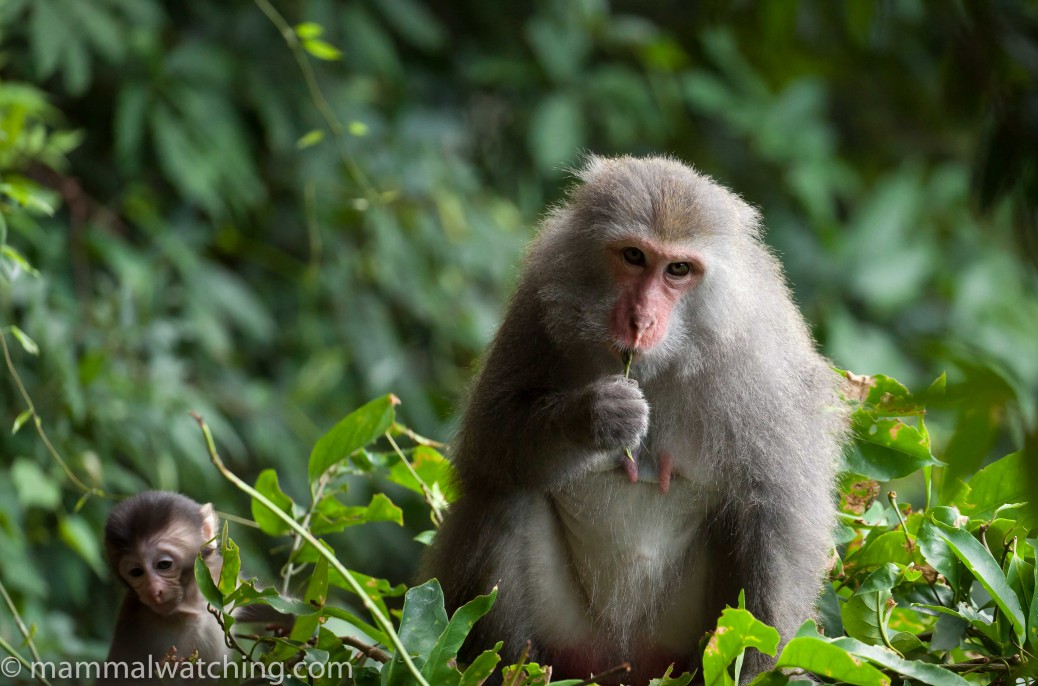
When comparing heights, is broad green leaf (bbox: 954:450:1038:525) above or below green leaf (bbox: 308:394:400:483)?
below

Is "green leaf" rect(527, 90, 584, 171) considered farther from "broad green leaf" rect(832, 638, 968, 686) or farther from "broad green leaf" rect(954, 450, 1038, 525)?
"broad green leaf" rect(832, 638, 968, 686)

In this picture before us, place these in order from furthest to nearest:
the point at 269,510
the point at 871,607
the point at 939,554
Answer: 1. the point at 269,510
2. the point at 871,607
3. the point at 939,554

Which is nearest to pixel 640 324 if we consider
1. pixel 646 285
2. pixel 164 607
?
pixel 646 285

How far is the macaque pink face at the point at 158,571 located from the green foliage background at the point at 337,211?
95 centimetres

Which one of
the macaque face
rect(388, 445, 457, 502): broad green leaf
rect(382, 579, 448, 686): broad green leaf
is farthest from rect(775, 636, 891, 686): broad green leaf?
the macaque face

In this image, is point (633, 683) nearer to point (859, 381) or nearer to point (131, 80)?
point (859, 381)

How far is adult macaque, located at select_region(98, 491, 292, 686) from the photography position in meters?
2.80

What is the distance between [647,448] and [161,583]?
4.07 ft

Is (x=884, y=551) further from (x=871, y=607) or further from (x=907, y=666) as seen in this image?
(x=907, y=666)

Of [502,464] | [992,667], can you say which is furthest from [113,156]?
[992,667]

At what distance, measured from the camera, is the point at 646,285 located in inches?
105

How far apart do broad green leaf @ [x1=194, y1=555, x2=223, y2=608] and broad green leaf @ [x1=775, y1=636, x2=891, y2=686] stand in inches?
42.0

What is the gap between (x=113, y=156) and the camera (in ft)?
18.5

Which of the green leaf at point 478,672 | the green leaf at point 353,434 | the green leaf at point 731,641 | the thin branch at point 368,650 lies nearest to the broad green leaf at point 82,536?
the green leaf at point 353,434
